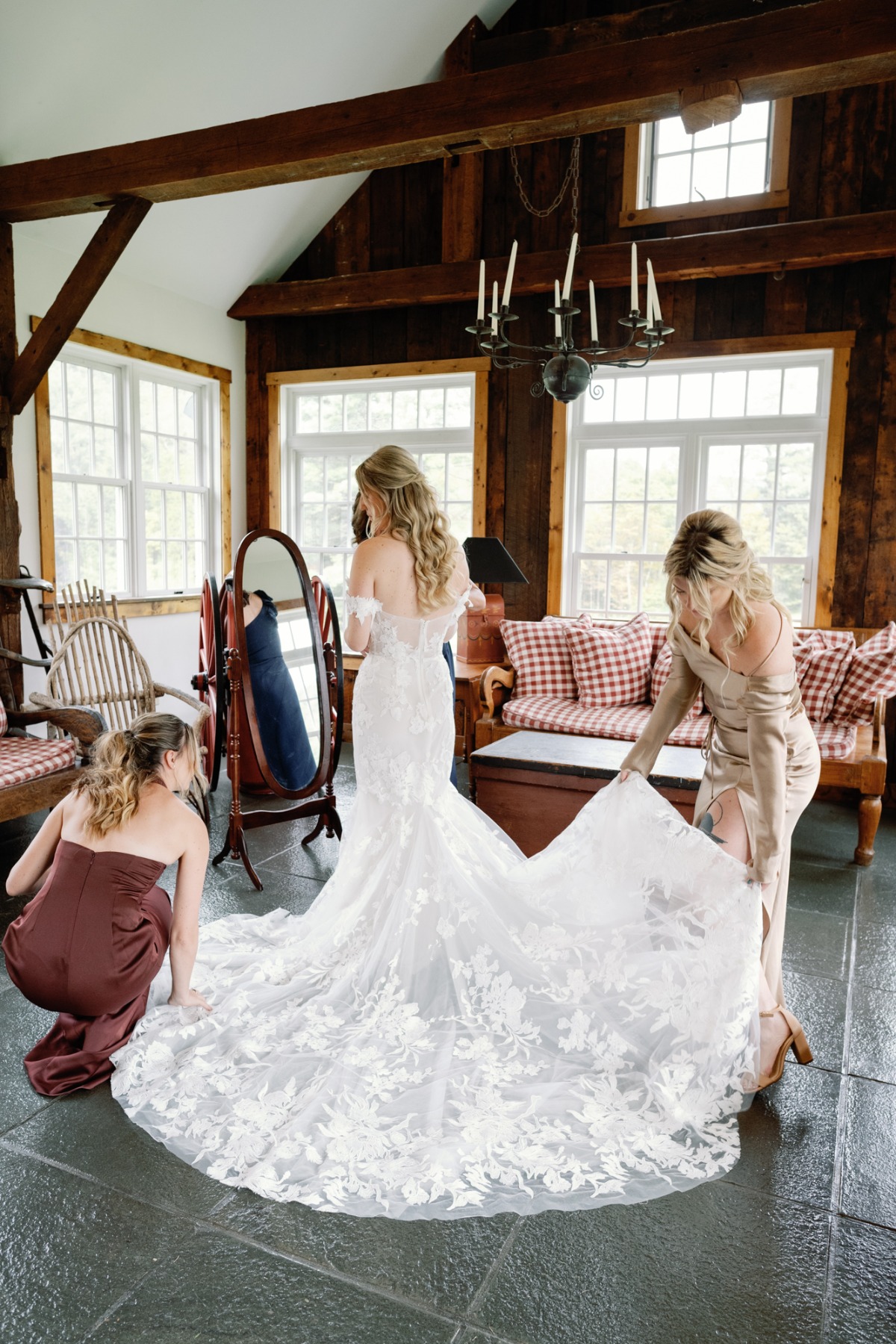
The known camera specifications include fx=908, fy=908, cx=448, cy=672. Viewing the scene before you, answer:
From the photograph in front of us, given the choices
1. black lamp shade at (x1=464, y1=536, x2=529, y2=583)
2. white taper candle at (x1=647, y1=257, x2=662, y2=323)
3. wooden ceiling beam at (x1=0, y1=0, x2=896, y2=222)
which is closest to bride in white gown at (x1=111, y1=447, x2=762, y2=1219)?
white taper candle at (x1=647, y1=257, x2=662, y2=323)

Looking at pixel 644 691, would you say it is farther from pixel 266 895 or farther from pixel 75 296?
pixel 75 296

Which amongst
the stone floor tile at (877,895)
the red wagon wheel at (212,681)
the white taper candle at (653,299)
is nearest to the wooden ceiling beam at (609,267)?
the white taper candle at (653,299)

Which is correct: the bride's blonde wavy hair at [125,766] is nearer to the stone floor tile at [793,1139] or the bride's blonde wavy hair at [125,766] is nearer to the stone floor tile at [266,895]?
the stone floor tile at [266,895]

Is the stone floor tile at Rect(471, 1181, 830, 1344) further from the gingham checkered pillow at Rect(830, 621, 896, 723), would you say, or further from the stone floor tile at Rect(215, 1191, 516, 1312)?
the gingham checkered pillow at Rect(830, 621, 896, 723)

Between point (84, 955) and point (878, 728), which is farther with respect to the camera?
point (878, 728)

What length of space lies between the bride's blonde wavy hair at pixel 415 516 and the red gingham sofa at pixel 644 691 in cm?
234

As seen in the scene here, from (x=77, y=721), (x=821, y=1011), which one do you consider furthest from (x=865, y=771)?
(x=77, y=721)

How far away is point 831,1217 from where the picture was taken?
2.01 meters

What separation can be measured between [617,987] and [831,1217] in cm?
72

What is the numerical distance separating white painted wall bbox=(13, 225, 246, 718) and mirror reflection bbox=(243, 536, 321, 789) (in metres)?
2.33

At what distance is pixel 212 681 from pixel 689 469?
3.73m

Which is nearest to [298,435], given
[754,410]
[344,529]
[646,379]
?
[344,529]

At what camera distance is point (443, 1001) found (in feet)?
8.82

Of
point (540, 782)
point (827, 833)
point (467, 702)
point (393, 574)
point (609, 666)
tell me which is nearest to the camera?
point (393, 574)
